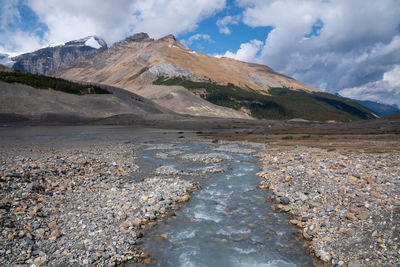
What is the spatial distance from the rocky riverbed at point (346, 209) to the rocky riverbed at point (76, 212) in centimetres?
747

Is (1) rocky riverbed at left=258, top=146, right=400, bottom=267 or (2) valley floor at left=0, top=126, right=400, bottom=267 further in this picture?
(2) valley floor at left=0, top=126, right=400, bottom=267

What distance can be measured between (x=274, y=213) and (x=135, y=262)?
8816mm

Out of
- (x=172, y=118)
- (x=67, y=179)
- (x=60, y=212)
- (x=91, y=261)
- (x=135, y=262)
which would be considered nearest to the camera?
(x=91, y=261)

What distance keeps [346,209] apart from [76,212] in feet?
47.3

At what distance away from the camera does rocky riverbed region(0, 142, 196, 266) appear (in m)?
10.1

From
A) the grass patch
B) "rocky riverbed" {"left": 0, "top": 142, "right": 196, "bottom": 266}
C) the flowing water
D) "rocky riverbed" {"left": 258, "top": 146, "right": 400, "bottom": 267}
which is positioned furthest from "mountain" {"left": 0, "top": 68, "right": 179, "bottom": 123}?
"rocky riverbed" {"left": 258, "top": 146, "right": 400, "bottom": 267}

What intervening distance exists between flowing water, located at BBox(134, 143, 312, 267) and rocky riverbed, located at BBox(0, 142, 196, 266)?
1046mm

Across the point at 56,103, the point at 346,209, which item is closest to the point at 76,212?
the point at 346,209

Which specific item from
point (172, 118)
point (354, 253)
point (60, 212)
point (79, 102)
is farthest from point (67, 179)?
point (79, 102)

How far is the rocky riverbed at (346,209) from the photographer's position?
32.2 ft

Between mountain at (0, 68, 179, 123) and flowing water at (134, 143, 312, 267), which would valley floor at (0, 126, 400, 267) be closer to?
flowing water at (134, 143, 312, 267)

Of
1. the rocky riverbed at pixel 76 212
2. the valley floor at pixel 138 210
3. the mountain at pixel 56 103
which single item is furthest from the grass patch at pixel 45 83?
the valley floor at pixel 138 210

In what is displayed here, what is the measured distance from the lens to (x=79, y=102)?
5541 inches

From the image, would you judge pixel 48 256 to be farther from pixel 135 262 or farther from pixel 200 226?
pixel 200 226
